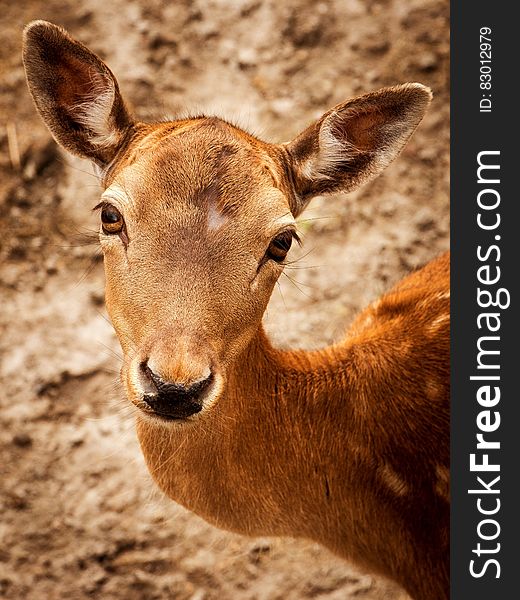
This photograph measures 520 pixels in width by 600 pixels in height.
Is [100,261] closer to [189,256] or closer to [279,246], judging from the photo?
[279,246]

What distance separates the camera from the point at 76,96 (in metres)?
3.59

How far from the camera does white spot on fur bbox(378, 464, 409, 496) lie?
3.84m

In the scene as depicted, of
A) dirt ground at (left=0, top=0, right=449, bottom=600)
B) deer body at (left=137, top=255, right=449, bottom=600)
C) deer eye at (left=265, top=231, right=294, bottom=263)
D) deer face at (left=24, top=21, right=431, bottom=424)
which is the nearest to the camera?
deer face at (left=24, top=21, right=431, bottom=424)

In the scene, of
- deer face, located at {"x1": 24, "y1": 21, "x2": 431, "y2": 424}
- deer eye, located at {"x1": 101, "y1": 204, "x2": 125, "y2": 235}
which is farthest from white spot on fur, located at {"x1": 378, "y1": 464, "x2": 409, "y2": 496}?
deer eye, located at {"x1": 101, "y1": 204, "x2": 125, "y2": 235}

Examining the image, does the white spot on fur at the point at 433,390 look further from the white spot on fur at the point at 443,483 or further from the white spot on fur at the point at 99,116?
the white spot on fur at the point at 99,116

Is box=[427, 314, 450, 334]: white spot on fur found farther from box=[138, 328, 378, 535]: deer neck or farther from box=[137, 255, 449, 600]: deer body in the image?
box=[138, 328, 378, 535]: deer neck

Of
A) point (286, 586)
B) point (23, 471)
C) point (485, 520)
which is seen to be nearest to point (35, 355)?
point (23, 471)

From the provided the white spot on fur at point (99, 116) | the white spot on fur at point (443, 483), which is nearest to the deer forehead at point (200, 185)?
the white spot on fur at point (99, 116)

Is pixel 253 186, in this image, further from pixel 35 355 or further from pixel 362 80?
pixel 362 80

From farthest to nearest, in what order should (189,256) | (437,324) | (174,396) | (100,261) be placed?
(100,261)
(437,324)
(189,256)
(174,396)

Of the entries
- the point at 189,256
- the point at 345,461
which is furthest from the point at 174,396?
the point at 345,461

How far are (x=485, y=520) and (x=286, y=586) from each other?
1.82m

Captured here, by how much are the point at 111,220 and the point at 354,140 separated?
3.95 feet

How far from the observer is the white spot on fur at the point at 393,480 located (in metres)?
3.84
